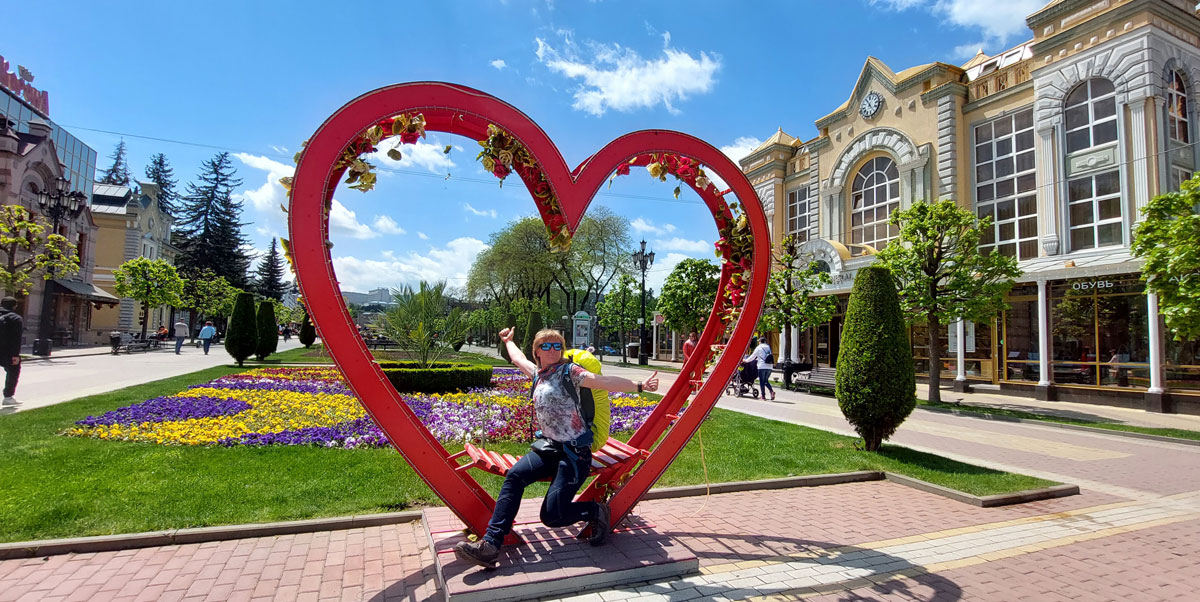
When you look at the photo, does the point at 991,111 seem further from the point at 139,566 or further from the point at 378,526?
the point at 139,566

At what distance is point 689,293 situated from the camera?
29.7 metres

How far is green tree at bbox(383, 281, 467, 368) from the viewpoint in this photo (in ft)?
49.4

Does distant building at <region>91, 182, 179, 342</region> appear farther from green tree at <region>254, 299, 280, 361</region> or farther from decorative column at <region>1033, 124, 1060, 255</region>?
decorative column at <region>1033, 124, 1060, 255</region>

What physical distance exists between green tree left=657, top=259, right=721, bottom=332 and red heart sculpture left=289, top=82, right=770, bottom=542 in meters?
24.2

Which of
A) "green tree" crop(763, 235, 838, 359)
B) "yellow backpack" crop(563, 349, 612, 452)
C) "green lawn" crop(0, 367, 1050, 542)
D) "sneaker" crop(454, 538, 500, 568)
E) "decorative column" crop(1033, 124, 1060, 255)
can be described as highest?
"decorative column" crop(1033, 124, 1060, 255)

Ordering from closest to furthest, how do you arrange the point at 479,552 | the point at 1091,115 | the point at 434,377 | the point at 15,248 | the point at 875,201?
the point at 479,552 → the point at 434,377 → the point at 1091,115 → the point at 15,248 → the point at 875,201

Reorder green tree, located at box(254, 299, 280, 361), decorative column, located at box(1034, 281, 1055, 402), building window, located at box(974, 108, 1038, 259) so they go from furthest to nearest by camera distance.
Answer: green tree, located at box(254, 299, 280, 361)
building window, located at box(974, 108, 1038, 259)
decorative column, located at box(1034, 281, 1055, 402)

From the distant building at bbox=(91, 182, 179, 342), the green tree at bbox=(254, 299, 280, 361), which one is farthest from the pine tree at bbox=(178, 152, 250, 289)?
the green tree at bbox=(254, 299, 280, 361)

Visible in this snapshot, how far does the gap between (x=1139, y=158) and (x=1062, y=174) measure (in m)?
2.12

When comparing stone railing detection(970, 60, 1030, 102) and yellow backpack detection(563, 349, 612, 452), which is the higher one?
stone railing detection(970, 60, 1030, 102)

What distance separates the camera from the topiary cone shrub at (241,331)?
1998 cm

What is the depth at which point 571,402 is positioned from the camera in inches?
160

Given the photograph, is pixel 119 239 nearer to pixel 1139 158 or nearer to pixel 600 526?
pixel 600 526

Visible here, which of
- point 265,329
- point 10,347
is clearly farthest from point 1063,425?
point 265,329
